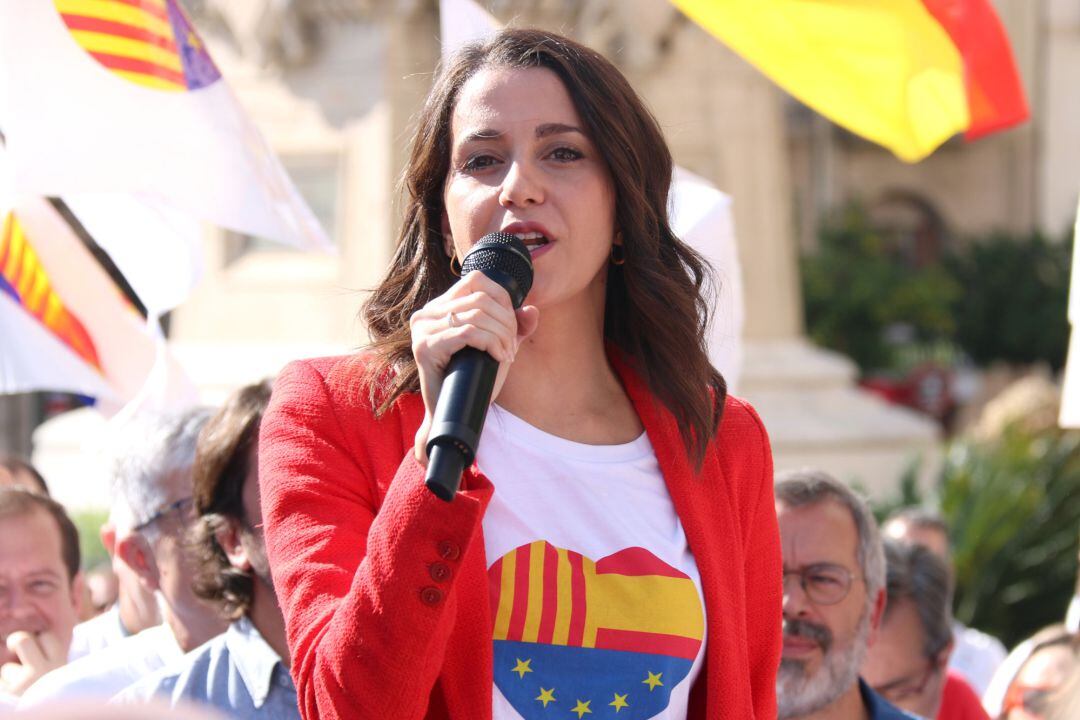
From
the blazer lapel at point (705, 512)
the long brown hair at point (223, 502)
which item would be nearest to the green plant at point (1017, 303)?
the long brown hair at point (223, 502)

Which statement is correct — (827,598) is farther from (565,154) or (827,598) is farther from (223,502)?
(565,154)

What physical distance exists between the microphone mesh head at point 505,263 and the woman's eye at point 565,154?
0.66 ft

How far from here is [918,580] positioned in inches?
169

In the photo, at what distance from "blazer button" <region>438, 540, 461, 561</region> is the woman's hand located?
102 millimetres

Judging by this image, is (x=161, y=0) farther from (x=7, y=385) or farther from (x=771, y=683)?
(x=771, y=683)

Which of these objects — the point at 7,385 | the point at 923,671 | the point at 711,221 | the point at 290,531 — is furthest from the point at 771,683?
the point at 7,385

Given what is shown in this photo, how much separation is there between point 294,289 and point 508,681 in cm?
667

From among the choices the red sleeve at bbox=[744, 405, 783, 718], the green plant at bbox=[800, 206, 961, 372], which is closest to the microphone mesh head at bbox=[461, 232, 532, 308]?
the red sleeve at bbox=[744, 405, 783, 718]

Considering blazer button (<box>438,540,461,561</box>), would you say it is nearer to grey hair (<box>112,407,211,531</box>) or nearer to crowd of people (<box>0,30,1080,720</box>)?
crowd of people (<box>0,30,1080,720</box>)

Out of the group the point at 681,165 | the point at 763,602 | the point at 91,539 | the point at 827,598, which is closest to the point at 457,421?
the point at 763,602

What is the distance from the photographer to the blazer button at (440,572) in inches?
68.5

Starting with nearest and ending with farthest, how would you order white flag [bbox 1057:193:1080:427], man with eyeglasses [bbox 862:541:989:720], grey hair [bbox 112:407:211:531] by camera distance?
grey hair [bbox 112:407:211:531] → white flag [bbox 1057:193:1080:427] → man with eyeglasses [bbox 862:541:989:720]

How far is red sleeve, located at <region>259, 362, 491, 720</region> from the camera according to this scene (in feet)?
5.68

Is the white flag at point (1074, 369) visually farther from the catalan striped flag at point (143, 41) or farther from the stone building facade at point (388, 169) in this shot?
the stone building facade at point (388, 169)
